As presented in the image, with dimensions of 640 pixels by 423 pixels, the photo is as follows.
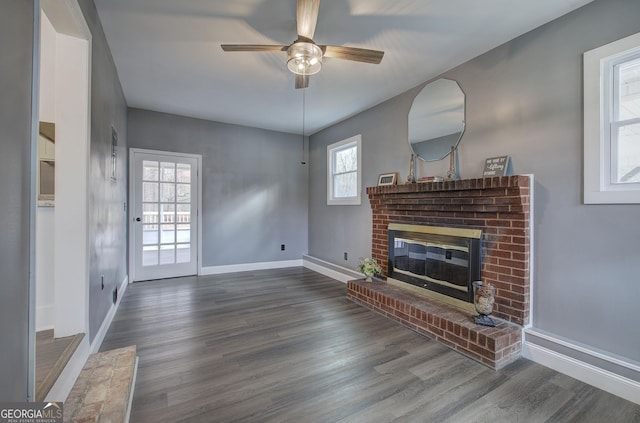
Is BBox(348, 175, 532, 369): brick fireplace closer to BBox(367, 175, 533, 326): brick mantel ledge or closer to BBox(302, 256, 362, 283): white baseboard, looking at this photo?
BBox(367, 175, 533, 326): brick mantel ledge

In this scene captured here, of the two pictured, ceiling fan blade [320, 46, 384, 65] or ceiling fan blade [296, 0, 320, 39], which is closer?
ceiling fan blade [296, 0, 320, 39]

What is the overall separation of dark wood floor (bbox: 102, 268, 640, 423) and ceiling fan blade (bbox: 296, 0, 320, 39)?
240cm

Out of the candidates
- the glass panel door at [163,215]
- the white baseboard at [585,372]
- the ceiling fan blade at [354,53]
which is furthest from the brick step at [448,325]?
the glass panel door at [163,215]

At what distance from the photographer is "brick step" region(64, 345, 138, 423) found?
1383 millimetres

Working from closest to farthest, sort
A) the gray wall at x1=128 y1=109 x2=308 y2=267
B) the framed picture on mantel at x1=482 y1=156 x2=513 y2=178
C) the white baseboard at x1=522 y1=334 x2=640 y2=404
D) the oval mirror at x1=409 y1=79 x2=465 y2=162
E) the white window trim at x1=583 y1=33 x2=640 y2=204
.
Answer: the white baseboard at x1=522 y1=334 x2=640 y2=404, the white window trim at x1=583 y1=33 x2=640 y2=204, the framed picture on mantel at x1=482 y1=156 x2=513 y2=178, the oval mirror at x1=409 y1=79 x2=465 y2=162, the gray wall at x1=128 y1=109 x2=308 y2=267

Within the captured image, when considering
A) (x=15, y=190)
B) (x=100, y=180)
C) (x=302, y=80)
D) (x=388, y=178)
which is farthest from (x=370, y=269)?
(x=15, y=190)

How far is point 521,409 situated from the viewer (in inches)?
65.4

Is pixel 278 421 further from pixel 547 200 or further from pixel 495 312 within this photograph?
pixel 547 200

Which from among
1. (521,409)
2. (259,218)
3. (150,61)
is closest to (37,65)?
(150,61)

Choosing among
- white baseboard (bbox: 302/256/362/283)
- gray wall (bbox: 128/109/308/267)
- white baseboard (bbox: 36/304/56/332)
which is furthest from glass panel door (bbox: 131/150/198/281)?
white baseboard (bbox: 36/304/56/332)

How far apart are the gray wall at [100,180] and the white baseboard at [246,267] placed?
1.78 m

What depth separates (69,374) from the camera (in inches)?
61.7

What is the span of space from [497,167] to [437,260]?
1090 millimetres
